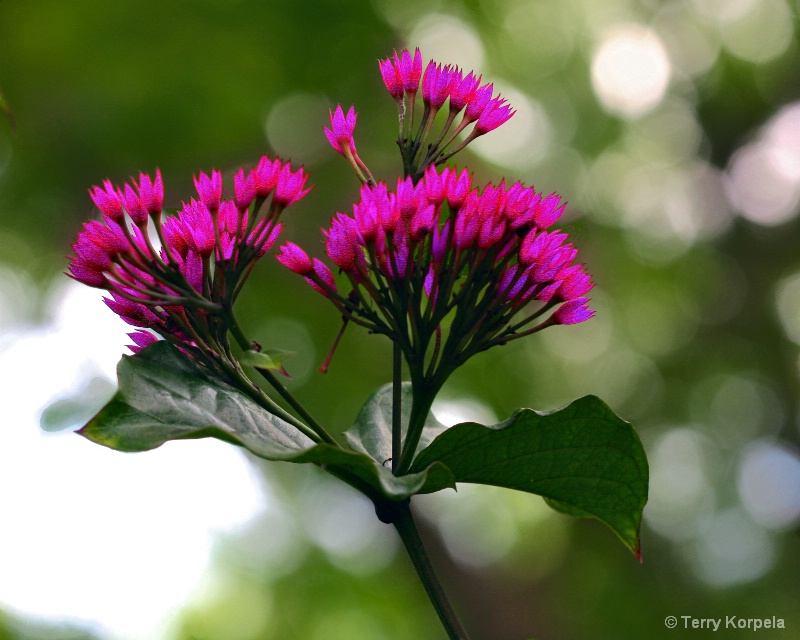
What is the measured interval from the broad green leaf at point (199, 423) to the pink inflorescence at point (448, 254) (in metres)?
0.15

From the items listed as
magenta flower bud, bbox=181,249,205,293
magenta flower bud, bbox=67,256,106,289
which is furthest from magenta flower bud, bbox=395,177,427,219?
magenta flower bud, bbox=67,256,106,289

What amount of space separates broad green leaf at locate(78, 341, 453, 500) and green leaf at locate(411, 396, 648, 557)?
0.17 feet

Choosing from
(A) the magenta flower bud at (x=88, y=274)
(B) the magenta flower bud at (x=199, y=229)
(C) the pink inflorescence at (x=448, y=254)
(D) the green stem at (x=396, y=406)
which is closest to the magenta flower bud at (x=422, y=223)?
(C) the pink inflorescence at (x=448, y=254)

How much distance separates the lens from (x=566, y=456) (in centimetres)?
87

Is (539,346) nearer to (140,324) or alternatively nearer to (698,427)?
(698,427)

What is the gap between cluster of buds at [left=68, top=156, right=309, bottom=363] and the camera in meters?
0.84

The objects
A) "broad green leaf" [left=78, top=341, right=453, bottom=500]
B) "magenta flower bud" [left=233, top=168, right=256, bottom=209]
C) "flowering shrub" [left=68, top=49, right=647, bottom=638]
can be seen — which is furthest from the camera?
"magenta flower bud" [left=233, top=168, right=256, bottom=209]

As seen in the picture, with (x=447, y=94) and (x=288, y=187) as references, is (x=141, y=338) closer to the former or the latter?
(x=288, y=187)

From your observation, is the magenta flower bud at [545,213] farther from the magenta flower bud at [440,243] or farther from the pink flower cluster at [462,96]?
the pink flower cluster at [462,96]

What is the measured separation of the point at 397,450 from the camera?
0.88 metres

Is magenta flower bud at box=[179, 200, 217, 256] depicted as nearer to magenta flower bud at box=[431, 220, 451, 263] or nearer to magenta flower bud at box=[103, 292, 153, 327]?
magenta flower bud at box=[103, 292, 153, 327]

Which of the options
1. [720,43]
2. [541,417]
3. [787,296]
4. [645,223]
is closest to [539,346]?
[645,223]

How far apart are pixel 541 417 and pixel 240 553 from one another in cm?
567

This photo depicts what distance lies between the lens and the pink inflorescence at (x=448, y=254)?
84cm
